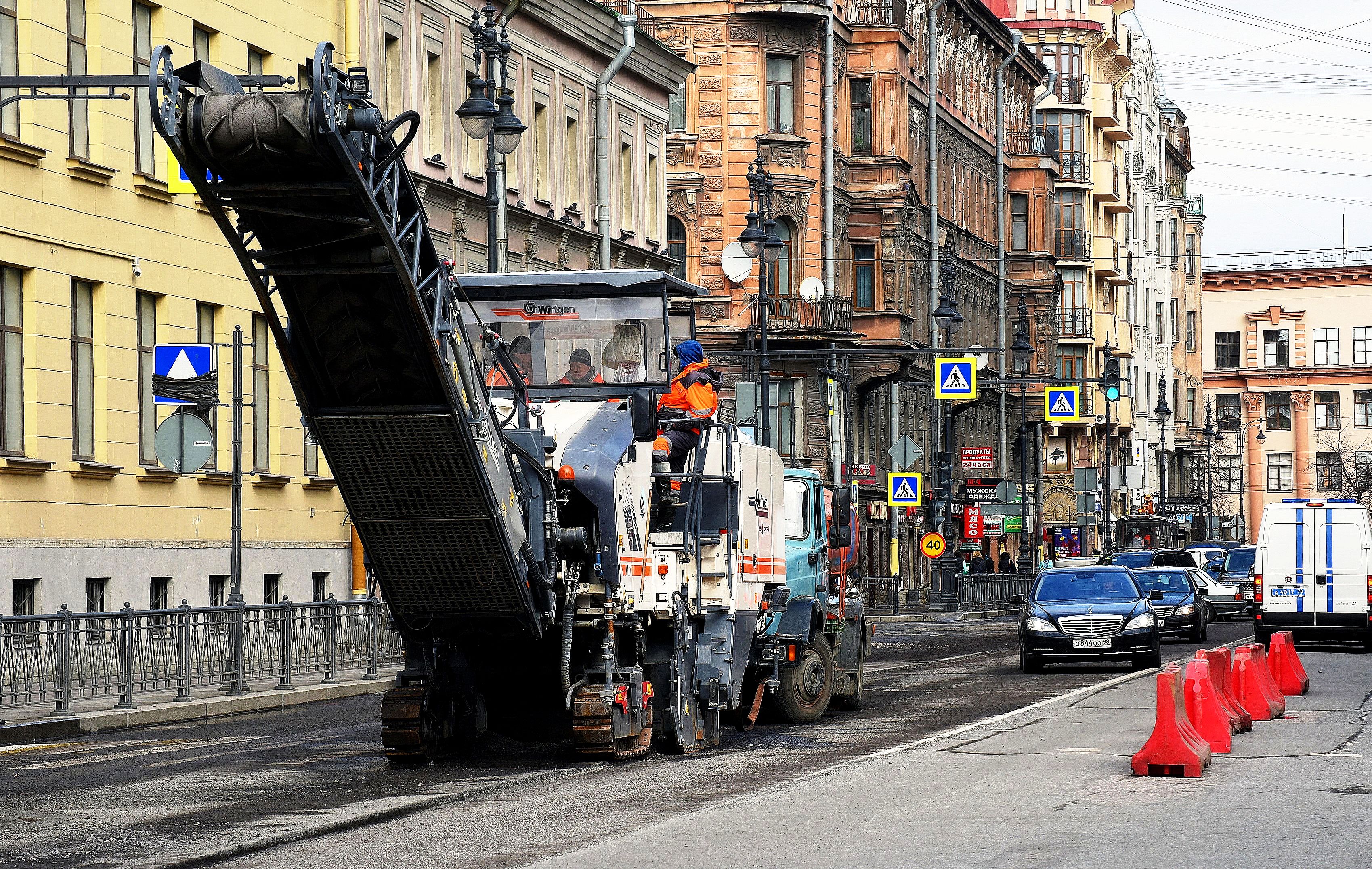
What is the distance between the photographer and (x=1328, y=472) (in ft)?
457

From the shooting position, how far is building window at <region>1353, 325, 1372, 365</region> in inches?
5482

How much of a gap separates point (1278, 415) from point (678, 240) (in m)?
88.9

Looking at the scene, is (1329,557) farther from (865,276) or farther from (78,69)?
(865,276)

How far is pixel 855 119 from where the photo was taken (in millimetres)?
66875

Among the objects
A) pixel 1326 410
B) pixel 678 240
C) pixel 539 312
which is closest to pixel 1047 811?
pixel 539 312

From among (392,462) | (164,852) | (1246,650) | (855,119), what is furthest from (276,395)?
(855,119)

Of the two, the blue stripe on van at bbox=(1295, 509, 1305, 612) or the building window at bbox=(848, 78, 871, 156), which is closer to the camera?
the blue stripe on van at bbox=(1295, 509, 1305, 612)

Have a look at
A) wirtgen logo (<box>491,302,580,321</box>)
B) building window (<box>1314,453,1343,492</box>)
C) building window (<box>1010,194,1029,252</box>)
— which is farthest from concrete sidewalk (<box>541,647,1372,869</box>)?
building window (<box>1314,453,1343,492</box>)

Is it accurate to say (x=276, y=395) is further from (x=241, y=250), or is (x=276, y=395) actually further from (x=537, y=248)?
(x=241, y=250)

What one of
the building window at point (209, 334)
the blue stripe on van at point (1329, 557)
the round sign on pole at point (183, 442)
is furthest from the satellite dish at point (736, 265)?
the round sign on pole at point (183, 442)

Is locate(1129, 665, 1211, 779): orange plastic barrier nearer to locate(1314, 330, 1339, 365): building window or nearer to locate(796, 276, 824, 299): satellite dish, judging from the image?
locate(796, 276, 824, 299): satellite dish

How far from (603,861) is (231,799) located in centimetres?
400

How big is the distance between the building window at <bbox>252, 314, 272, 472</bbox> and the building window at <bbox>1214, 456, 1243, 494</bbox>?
101 metres

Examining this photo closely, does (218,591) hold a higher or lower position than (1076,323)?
lower
